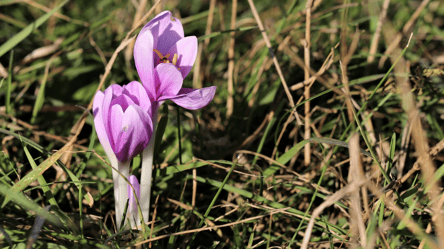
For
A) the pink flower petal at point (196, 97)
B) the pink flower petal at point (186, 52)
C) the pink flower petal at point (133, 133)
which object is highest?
the pink flower petal at point (186, 52)

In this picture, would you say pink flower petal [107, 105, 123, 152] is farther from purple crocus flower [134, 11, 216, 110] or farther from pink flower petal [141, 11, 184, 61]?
pink flower petal [141, 11, 184, 61]

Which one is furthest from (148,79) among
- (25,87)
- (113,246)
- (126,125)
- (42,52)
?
(42,52)

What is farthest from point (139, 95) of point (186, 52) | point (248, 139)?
point (248, 139)

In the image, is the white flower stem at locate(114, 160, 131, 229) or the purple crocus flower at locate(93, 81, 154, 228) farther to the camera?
the white flower stem at locate(114, 160, 131, 229)

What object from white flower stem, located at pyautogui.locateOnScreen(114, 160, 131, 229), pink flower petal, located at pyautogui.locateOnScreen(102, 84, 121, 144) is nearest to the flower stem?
white flower stem, located at pyautogui.locateOnScreen(114, 160, 131, 229)

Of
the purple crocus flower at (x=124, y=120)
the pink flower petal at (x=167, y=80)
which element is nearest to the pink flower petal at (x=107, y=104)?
the purple crocus flower at (x=124, y=120)

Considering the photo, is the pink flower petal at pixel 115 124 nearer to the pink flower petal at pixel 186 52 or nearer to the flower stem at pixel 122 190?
the flower stem at pixel 122 190
